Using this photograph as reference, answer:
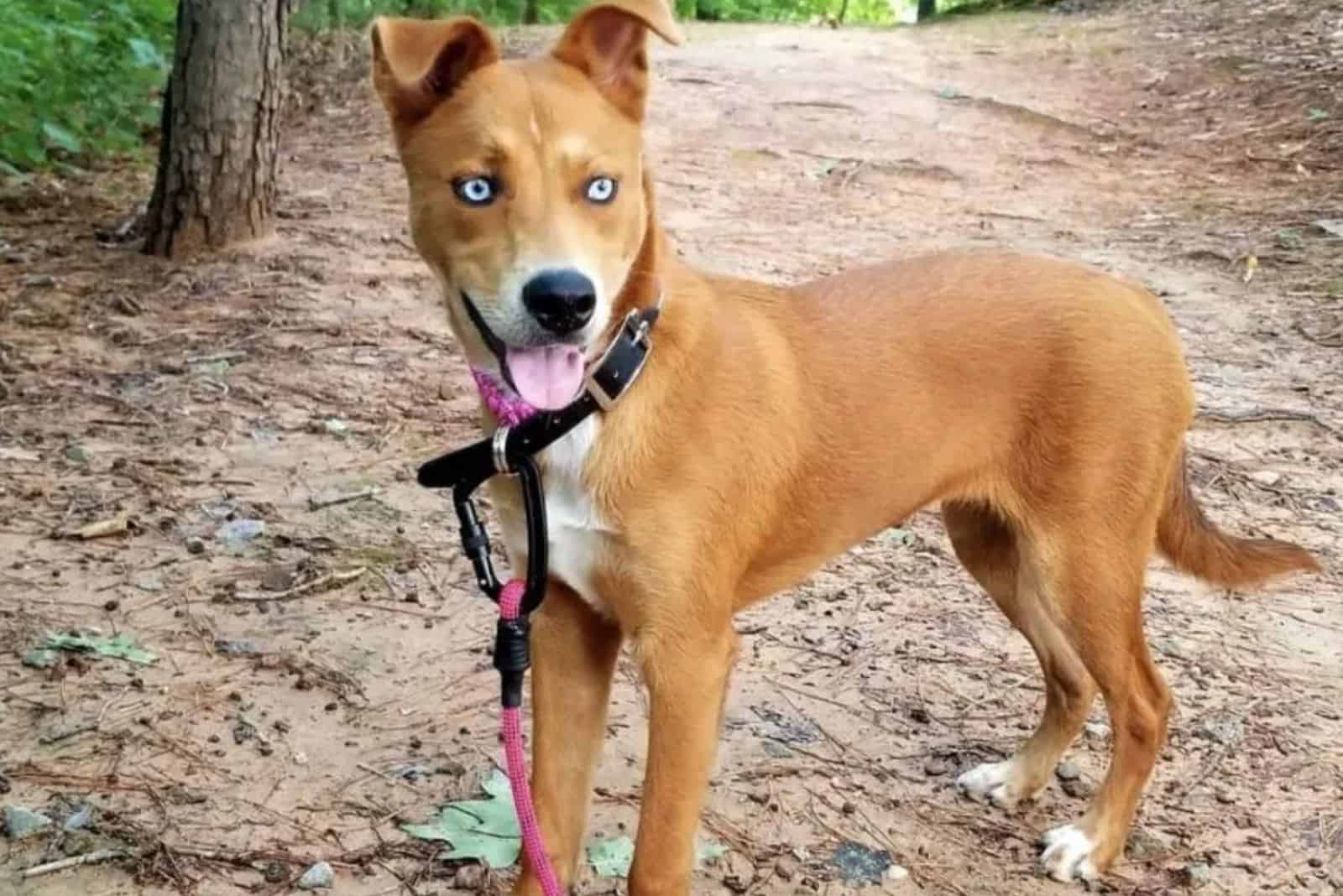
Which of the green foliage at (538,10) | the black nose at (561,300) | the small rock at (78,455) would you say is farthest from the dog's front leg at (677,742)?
the green foliage at (538,10)

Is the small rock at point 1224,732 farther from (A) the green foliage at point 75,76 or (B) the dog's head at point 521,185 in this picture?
(A) the green foliage at point 75,76

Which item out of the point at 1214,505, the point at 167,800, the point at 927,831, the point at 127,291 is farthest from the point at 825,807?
the point at 127,291

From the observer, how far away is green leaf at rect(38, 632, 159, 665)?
460 cm

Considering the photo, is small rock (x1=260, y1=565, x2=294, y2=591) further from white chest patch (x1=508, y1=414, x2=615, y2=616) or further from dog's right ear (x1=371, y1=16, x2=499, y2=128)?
dog's right ear (x1=371, y1=16, x2=499, y2=128)

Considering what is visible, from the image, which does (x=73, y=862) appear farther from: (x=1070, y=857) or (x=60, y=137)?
(x=60, y=137)

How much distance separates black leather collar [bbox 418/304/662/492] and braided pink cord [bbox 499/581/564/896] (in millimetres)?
273

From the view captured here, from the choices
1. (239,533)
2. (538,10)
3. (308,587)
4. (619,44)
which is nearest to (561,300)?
(619,44)

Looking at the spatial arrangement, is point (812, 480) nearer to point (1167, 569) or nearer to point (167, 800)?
point (167, 800)

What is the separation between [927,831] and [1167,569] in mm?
1901

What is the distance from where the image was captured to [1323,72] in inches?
533

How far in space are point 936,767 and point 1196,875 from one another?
80cm

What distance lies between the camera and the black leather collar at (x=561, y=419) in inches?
129

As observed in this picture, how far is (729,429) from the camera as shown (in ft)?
11.6

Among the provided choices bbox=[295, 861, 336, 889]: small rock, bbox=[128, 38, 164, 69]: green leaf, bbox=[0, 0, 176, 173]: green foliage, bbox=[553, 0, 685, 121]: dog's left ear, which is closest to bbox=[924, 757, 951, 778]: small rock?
bbox=[295, 861, 336, 889]: small rock
